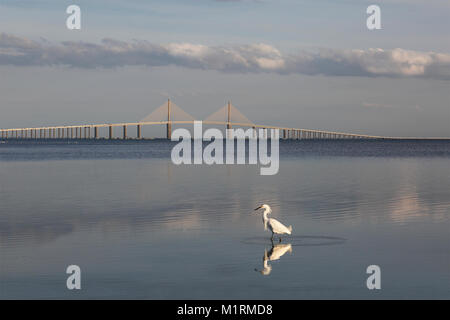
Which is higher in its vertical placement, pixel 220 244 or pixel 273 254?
pixel 220 244

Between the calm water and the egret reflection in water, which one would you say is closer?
the calm water

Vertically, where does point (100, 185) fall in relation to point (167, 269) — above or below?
above

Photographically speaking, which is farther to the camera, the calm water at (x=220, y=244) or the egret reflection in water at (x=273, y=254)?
the egret reflection in water at (x=273, y=254)

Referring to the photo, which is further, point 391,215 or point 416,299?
point 391,215

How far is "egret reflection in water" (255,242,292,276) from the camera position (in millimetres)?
10266

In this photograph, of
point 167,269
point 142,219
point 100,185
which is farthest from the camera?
point 100,185

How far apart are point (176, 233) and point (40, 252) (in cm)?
293

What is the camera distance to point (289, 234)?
13.3 meters

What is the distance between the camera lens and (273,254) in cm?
1143

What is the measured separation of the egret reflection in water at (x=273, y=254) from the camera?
33.7 feet

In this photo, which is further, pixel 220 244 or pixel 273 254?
pixel 220 244

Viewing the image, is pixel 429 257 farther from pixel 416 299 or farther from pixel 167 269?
pixel 167 269
